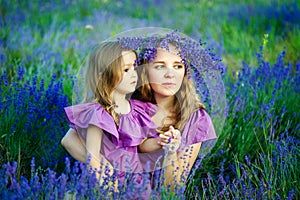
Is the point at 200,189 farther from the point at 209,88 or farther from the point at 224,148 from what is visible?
the point at 209,88

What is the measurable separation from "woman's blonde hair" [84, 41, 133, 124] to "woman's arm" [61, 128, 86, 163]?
202mm

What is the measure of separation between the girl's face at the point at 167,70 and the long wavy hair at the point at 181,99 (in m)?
0.08

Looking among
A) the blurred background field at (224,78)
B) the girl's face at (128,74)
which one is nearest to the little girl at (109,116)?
the girl's face at (128,74)

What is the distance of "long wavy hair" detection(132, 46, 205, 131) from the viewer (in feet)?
8.95

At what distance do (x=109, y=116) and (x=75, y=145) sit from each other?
278mm

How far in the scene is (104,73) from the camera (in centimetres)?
261

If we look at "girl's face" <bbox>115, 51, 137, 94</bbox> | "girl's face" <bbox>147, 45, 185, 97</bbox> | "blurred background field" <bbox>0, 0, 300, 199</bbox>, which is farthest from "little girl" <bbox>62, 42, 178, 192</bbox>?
"blurred background field" <bbox>0, 0, 300, 199</bbox>

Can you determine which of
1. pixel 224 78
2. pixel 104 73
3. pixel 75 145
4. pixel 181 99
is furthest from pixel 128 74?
pixel 224 78

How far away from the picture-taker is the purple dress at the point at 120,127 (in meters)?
2.54

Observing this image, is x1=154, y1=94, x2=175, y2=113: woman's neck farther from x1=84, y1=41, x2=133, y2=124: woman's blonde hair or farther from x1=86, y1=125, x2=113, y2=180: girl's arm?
x1=86, y1=125, x2=113, y2=180: girl's arm

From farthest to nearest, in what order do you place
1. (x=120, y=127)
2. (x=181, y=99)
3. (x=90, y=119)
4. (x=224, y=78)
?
1. (x=224, y=78)
2. (x=181, y=99)
3. (x=120, y=127)
4. (x=90, y=119)

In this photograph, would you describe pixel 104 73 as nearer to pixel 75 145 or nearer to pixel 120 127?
pixel 120 127

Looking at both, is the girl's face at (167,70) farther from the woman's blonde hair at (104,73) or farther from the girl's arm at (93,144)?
the girl's arm at (93,144)

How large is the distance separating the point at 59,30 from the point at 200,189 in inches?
117
